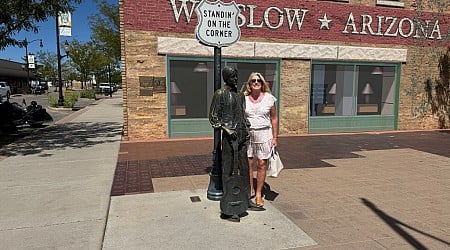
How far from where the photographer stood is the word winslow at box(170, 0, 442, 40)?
9551 mm

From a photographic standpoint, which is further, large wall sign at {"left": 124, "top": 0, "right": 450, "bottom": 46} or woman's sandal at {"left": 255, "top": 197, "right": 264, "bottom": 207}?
large wall sign at {"left": 124, "top": 0, "right": 450, "bottom": 46}

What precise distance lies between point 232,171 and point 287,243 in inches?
42.7

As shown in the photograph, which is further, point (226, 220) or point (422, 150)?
point (422, 150)

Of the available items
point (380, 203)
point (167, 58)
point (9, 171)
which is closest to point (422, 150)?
point (380, 203)

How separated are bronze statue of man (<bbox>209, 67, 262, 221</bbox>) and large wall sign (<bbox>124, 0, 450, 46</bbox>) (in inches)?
237

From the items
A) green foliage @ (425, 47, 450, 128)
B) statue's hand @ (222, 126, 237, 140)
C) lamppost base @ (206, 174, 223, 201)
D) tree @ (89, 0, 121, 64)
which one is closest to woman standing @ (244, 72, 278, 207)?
statue's hand @ (222, 126, 237, 140)

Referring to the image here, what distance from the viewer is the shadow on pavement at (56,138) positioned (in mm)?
8707

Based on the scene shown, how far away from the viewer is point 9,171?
6.39 metres

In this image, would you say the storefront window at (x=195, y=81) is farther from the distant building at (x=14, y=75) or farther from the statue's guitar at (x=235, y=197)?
the distant building at (x=14, y=75)

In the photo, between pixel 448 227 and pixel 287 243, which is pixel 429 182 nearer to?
pixel 448 227

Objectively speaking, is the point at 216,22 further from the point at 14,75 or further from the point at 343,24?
the point at 14,75

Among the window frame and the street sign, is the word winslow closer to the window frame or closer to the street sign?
the window frame

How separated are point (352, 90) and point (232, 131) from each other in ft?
29.7

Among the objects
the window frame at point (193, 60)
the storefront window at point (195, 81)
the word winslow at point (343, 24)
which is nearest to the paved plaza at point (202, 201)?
the window frame at point (193, 60)
